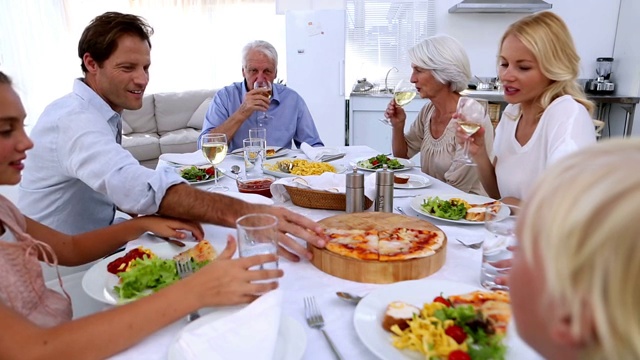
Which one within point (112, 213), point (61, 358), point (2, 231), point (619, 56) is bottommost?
point (112, 213)

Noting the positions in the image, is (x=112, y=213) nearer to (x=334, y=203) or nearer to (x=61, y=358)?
(x=334, y=203)

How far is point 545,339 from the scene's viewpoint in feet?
1.59

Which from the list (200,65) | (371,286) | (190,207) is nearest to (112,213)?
(190,207)

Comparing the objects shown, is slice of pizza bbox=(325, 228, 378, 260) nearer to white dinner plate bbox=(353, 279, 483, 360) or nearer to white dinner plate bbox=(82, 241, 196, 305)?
white dinner plate bbox=(353, 279, 483, 360)

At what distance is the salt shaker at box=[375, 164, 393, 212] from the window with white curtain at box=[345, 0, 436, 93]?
462 cm

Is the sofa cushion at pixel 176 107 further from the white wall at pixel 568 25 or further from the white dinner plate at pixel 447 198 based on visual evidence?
the white dinner plate at pixel 447 198

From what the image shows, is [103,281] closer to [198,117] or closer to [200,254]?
[200,254]

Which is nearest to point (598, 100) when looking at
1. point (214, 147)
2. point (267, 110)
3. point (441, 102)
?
point (441, 102)

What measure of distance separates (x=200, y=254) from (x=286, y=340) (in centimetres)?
42

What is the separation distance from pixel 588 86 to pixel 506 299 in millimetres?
5665

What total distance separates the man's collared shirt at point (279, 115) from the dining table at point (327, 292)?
1.50 m

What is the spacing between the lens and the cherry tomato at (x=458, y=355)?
27.8 inches

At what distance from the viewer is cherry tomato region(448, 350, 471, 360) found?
707 mm

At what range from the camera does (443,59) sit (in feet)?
7.99
